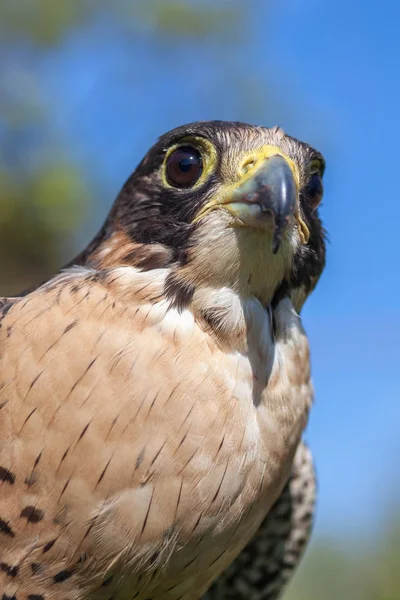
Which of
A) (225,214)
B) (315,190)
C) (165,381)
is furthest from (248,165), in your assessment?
(165,381)

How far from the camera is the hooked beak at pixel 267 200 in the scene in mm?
2631

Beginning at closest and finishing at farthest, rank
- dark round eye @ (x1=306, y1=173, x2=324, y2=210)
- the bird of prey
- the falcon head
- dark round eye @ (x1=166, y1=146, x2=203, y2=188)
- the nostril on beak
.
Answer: the bird of prey, the falcon head, the nostril on beak, dark round eye @ (x1=166, y1=146, x2=203, y2=188), dark round eye @ (x1=306, y1=173, x2=324, y2=210)

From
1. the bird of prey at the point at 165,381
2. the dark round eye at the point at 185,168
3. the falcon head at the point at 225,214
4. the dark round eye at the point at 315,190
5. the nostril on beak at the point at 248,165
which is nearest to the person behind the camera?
the bird of prey at the point at 165,381

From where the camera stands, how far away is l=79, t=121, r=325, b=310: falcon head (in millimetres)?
2711

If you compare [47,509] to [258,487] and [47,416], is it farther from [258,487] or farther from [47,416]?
[258,487]

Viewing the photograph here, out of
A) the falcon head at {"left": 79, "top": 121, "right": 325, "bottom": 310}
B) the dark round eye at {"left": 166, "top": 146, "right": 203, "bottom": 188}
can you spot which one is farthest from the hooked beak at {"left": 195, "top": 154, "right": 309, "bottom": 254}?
the dark round eye at {"left": 166, "top": 146, "right": 203, "bottom": 188}

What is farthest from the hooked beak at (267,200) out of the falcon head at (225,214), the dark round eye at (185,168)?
the dark round eye at (185,168)

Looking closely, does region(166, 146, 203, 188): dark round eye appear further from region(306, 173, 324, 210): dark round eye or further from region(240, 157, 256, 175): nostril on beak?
region(306, 173, 324, 210): dark round eye

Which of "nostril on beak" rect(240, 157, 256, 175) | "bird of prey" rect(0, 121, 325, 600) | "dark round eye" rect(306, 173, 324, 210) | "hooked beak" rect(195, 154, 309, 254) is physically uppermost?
"dark round eye" rect(306, 173, 324, 210)

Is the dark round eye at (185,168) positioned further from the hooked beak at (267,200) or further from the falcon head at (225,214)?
the hooked beak at (267,200)

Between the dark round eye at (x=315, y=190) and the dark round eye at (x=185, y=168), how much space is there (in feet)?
1.65

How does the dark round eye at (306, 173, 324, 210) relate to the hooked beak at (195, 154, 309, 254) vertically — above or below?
above

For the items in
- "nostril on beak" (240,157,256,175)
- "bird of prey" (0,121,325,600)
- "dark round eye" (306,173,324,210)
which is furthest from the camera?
"dark round eye" (306,173,324,210)

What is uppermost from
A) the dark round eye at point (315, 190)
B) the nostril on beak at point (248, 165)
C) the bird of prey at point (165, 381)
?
the dark round eye at point (315, 190)
